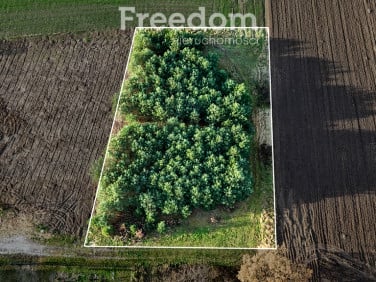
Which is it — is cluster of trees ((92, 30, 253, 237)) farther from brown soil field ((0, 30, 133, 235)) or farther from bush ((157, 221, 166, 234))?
brown soil field ((0, 30, 133, 235))

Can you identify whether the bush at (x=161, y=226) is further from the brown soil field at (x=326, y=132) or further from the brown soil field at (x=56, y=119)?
the brown soil field at (x=326, y=132)

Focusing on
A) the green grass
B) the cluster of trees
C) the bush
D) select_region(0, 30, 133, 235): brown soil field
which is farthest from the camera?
the green grass

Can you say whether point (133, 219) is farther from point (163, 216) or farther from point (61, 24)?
point (61, 24)

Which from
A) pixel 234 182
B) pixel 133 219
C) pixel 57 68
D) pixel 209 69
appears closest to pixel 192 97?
pixel 209 69

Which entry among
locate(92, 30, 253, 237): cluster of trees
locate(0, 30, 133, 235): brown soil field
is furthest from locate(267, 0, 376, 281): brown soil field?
locate(0, 30, 133, 235): brown soil field

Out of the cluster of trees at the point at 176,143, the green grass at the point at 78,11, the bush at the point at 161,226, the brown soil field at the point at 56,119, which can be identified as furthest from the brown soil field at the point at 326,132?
the brown soil field at the point at 56,119

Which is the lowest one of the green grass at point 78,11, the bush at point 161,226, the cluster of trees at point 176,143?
the bush at point 161,226

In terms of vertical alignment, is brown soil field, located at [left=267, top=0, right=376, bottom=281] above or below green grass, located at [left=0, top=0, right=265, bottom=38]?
below
